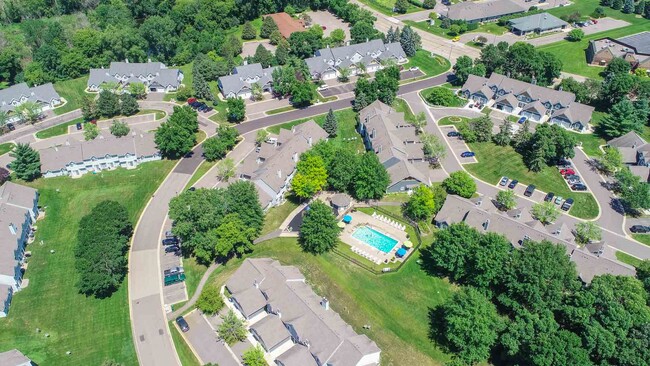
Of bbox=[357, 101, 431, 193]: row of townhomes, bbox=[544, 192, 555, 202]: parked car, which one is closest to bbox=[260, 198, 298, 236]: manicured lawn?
bbox=[357, 101, 431, 193]: row of townhomes

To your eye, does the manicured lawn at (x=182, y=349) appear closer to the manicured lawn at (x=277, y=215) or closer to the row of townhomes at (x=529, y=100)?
the manicured lawn at (x=277, y=215)

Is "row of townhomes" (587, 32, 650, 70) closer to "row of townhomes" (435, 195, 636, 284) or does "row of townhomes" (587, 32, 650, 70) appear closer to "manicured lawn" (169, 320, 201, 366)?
"row of townhomes" (435, 195, 636, 284)

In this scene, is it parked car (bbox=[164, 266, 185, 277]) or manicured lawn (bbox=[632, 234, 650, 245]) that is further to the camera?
manicured lawn (bbox=[632, 234, 650, 245])

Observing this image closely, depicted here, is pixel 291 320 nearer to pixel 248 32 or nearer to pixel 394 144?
pixel 394 144

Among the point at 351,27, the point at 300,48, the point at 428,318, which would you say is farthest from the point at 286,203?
the point at 351,27

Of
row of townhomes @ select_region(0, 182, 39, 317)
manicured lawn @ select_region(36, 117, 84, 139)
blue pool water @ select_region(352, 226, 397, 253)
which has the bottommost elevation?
manicured lawn @ select_region(36, 117, 84, 139)

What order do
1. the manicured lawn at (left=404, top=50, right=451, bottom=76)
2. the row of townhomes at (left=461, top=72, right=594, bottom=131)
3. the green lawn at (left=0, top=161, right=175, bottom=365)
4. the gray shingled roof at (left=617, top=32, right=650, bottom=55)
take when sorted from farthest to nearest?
the manicured lawn at (left=404, top=50, right=451, bottom=76) < the gray shingled roof at (left=617, top=32, right=650, bottom=55) < the row of townhomes at (left=461, top=72, right=594, bottom=131) < the green lawn at (left=0, top=161, right=175, bottom=365)

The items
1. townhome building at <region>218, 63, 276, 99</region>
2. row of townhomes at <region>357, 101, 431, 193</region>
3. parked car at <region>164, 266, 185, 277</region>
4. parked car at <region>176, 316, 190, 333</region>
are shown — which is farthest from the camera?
townhome building at <region>218, 63, 276, 99</region>

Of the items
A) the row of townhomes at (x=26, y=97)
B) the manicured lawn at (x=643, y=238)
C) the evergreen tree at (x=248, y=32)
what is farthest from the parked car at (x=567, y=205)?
the row of townhomes at (x=26, y=97)
